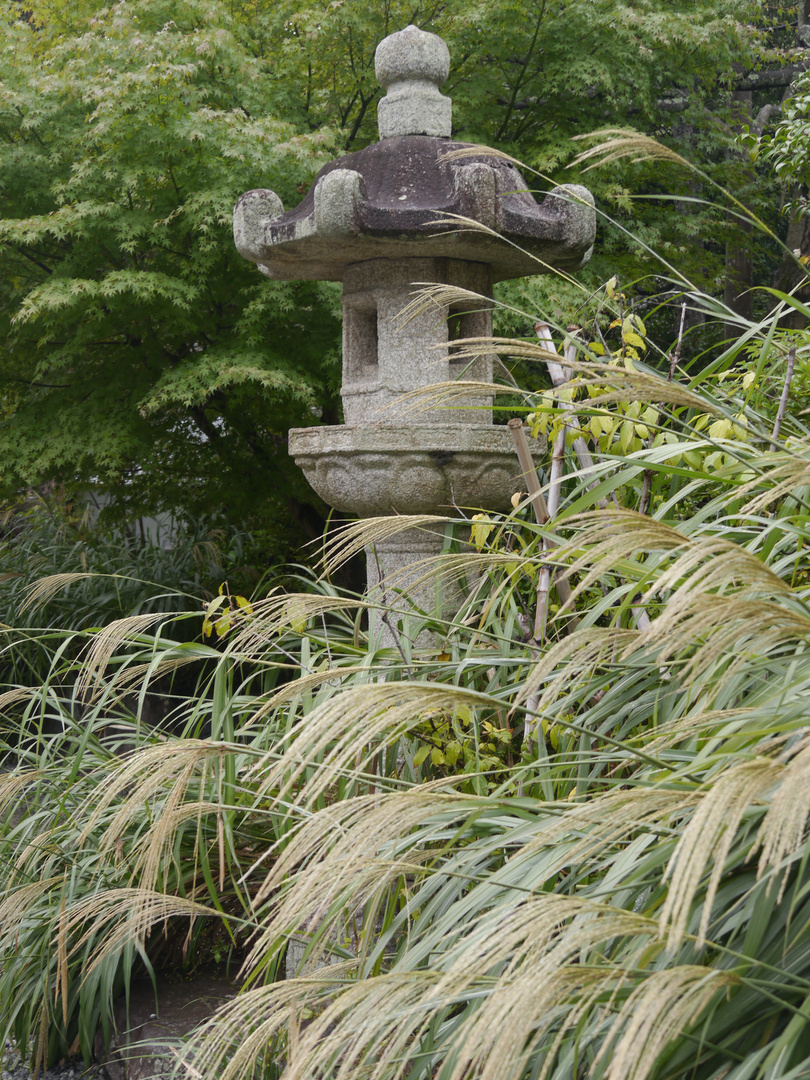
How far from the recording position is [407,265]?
10.3ft

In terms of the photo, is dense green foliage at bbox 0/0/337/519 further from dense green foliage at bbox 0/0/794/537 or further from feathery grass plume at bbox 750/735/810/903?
feathery grass plume at bbox 750/735/810/903

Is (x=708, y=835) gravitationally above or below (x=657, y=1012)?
above

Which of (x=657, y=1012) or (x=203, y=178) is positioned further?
(x=203, y=178)

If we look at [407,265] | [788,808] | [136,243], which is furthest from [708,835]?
[136,243]

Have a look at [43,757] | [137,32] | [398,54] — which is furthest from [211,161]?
[43,757]

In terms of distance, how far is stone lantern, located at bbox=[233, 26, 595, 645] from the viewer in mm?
2834

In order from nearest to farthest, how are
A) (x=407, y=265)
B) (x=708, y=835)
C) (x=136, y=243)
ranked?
(x=708, y=835), (x=407, y=265), (x=136, y=243)

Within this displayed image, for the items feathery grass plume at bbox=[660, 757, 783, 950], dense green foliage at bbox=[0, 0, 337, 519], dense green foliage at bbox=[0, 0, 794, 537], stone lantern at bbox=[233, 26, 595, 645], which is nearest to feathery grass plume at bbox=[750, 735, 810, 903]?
feathery grass plume at bbox=[660, 757, 783, 950]

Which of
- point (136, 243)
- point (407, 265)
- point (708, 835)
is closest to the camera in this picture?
point (708, 835)

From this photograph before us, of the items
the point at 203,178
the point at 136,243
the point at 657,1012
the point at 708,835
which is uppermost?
the point at 203,178

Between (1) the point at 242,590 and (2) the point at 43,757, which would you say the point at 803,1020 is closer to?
(2) the point at 43,757

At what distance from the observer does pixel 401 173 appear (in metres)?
3.04

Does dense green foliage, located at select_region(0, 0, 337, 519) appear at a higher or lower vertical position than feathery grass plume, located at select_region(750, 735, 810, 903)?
higher

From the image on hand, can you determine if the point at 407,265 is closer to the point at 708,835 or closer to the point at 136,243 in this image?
the point at 136,243
